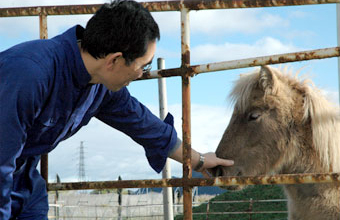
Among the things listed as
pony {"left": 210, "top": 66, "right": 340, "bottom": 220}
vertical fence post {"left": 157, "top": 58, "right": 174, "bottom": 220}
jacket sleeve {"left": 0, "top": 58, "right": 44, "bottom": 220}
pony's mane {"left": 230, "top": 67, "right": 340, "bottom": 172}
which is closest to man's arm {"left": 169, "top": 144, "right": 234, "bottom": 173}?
pony {"left": 210, "top": 66, "right": 340, "bottom": 220}

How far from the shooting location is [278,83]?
370 cm

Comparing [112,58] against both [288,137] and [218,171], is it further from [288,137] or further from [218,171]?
[288,137]

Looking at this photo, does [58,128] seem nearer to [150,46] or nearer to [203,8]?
[150,46]

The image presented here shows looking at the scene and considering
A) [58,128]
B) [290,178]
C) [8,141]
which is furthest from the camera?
[290,178]

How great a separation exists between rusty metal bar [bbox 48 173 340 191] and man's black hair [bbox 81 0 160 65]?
945 millimetres

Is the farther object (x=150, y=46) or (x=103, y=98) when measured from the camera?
(x=103, y=98)

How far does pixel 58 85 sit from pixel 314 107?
216cm

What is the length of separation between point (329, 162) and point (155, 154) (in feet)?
4.74

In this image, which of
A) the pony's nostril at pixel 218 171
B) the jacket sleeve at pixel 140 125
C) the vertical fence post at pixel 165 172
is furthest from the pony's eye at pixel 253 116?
the vertical fence post at pixel 165 172

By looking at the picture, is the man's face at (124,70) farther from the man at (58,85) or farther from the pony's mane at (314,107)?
the pony's mane at (314,107)

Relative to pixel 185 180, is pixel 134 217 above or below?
below

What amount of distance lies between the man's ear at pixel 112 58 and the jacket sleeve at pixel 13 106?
30 cm

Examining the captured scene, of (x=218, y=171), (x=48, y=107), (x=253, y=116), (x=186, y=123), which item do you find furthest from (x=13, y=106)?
(x=253, y=116)

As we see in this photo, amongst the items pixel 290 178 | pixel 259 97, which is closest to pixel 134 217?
pixel 259 97
